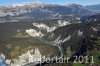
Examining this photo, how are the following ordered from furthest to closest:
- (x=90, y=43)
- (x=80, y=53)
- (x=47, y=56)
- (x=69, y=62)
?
(x=47, y=56) < (x=90, y=43) < (x=80, y=53) < (x=69, y=62)

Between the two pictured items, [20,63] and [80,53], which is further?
[20,63]

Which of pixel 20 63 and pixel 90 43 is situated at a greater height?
pixel 90 43

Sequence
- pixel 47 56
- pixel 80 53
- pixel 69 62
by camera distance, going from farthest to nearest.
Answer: pixel 47 56
pixel 80 53
pixel 69 62

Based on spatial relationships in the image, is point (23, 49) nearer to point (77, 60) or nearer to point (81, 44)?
point (81, 44)

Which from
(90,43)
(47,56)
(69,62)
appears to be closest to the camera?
(69,62)

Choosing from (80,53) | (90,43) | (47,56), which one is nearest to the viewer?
(80,53)

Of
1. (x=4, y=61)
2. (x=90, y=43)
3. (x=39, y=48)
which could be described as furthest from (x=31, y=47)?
(x=90, y=43)

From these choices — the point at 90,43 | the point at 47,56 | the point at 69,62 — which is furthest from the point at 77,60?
the point at 47,56

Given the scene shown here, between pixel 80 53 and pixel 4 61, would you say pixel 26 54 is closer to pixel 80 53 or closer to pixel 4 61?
pixel 4 61

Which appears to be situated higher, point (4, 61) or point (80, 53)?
point (80, 53)
